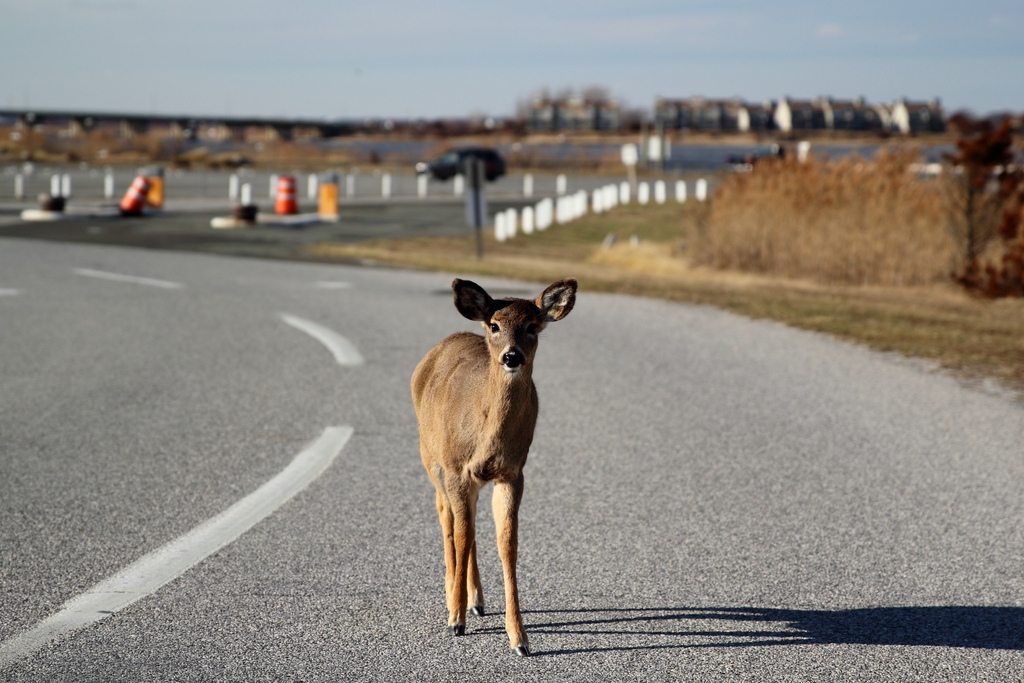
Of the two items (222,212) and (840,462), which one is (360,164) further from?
(840,462)

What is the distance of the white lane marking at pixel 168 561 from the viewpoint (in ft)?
14.8

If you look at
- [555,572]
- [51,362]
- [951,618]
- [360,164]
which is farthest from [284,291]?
[360,164]

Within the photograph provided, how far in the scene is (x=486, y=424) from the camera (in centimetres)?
412

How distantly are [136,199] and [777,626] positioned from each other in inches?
1339

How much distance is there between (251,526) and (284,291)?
1173 cm

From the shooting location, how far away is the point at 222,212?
125ft

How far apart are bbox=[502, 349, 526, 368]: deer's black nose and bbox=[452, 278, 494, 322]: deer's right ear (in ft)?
0.68

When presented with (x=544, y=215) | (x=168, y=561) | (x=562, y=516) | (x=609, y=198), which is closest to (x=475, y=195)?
(x=544, y=215)

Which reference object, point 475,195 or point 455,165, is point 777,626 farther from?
point 455,165

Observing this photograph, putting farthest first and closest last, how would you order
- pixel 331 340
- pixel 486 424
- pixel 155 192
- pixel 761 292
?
pixel 155 192 < pixel 761 292 < pixel 331 340 < pixel 486 424

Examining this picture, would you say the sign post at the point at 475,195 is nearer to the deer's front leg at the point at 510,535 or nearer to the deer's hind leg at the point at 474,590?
the deer's hind leg at the point at 474,590

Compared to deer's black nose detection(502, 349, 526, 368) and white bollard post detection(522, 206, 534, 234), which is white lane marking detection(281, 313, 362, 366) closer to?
deer's black nose detection(502, 349, 526, 368)

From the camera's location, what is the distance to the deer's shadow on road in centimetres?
448

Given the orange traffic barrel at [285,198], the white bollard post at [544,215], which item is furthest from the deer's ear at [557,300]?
the orange traffic barrel at [285,198]
